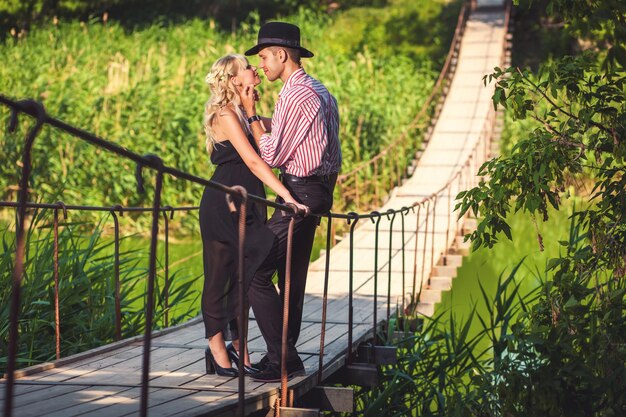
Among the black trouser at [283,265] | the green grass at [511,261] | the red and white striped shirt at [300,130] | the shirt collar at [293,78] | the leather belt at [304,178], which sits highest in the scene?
the shirt collar at [293,78]

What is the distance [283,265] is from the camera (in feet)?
16.0

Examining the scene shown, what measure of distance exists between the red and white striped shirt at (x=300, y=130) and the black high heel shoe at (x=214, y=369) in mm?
858

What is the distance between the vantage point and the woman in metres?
4.67

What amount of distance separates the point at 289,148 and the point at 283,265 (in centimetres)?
51

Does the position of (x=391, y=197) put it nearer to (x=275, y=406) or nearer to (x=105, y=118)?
(x=105, y=118)

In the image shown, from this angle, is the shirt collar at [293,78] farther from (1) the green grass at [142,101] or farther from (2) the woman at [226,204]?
(1) the green grass at [142,101]

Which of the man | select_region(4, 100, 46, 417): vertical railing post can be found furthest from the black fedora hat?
select_region(4, 100, 46, 417): vertical railing post

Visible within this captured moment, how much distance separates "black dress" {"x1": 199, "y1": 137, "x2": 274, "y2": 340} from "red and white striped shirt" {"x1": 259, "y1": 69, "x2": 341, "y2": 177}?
170mm

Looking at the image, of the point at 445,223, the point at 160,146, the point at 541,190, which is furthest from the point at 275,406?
the point at 160,146

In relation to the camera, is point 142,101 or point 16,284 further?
point 142,101

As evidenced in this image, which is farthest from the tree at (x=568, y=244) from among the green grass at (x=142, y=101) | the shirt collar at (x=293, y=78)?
the green grass at (x=142, y=101)

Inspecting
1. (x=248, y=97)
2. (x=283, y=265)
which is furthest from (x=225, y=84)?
(x=283, y=265)

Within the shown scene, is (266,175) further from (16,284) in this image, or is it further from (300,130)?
(16,284)

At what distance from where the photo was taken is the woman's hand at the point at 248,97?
4.68m
